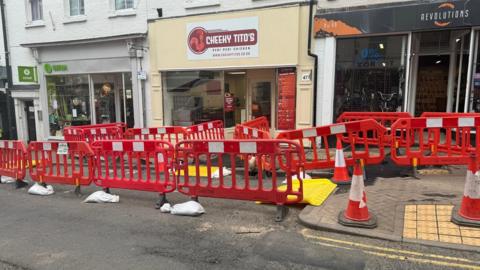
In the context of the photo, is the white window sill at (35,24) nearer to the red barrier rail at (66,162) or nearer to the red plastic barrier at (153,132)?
the red plastic barrier at (153,132)

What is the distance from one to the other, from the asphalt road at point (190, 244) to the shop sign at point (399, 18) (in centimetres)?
650

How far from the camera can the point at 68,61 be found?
48.9 ft

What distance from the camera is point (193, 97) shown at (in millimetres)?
13281

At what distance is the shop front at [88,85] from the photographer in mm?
13789

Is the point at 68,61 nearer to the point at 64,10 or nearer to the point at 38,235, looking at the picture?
the point at 64,10

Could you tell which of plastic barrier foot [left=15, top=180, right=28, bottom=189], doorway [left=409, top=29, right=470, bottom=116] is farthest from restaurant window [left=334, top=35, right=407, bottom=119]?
plastic barrier foot [left=15, top=180, right=28, bottom=189]

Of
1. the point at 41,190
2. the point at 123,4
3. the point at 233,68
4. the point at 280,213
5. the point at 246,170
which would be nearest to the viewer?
the point at 280,213

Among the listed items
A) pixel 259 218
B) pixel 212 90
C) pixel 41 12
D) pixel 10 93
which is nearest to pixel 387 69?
pixel 212 90

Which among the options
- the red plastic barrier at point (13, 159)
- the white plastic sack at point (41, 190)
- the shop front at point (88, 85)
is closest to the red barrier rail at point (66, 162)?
the white plastic sack at point (41, 190)

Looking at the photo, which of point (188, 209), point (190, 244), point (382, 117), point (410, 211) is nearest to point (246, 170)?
point (188, 209)

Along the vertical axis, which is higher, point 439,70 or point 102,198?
point 439,70

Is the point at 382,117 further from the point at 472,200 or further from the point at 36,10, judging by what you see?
the point at 36,10

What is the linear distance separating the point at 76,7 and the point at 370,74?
11.7 m

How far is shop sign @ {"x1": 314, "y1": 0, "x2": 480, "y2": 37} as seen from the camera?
29.4 ft
